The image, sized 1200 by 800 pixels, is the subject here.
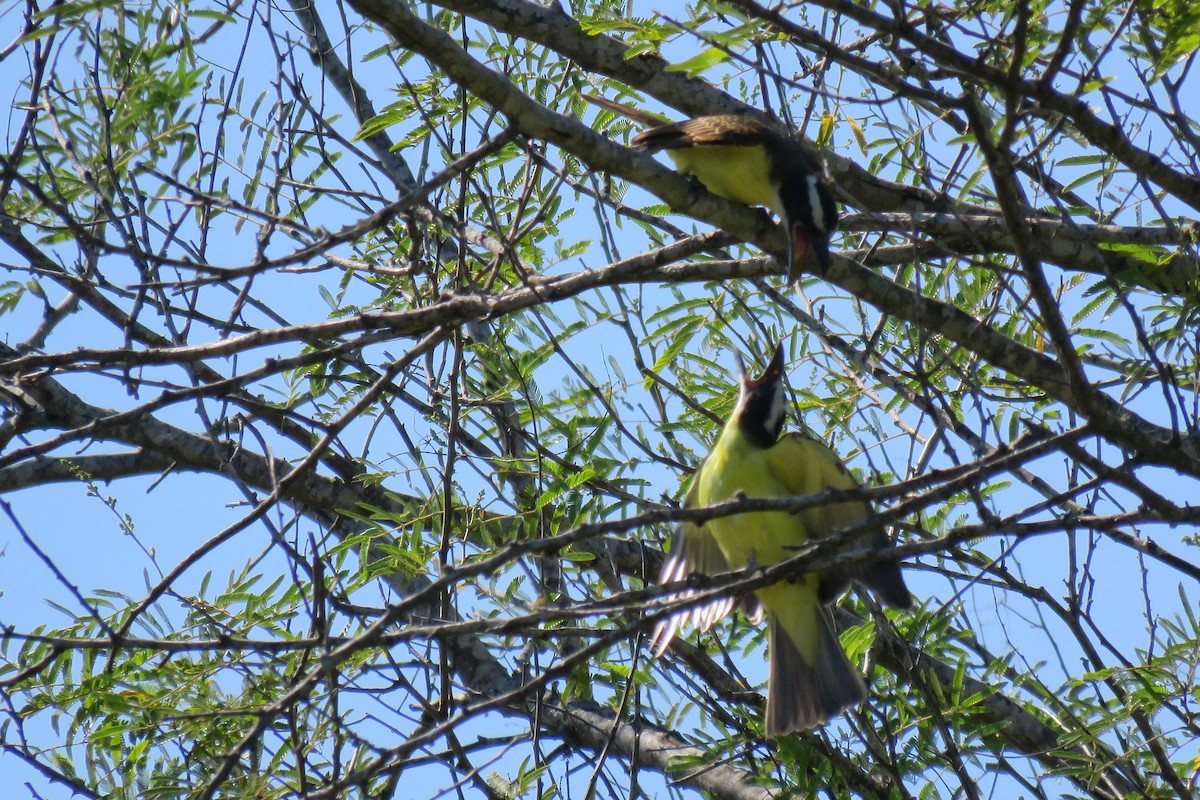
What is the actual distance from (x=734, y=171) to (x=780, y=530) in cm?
148

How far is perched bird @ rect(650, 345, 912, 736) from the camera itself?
448 centimetres

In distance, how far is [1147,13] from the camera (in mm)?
3762

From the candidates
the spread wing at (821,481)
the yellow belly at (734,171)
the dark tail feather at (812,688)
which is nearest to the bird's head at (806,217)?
the yellow belly at (734,171)

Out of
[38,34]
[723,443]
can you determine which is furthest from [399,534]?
[38,34]

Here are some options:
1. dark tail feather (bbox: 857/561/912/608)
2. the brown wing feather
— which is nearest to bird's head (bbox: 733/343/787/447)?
dark tail feather (bbox: 857/561/912/608)

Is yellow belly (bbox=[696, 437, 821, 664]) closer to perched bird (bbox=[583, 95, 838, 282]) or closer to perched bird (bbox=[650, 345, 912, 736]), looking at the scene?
perched bird (bbox=[650, 345, 912, 736])

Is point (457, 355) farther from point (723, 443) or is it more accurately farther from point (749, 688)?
point (749, 688)

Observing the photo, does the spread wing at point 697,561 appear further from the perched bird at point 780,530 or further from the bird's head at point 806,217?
the bird's head at point 806,217

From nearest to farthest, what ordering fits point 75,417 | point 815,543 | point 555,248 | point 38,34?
point 38,34
point 815,543
point 555,248
point 75,417

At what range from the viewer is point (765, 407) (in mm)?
4824

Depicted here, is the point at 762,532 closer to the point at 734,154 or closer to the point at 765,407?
the point at 765,407

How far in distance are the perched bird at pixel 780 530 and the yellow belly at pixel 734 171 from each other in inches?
26.9

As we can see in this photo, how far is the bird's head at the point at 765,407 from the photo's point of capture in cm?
479

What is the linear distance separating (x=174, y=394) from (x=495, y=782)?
223 cm
